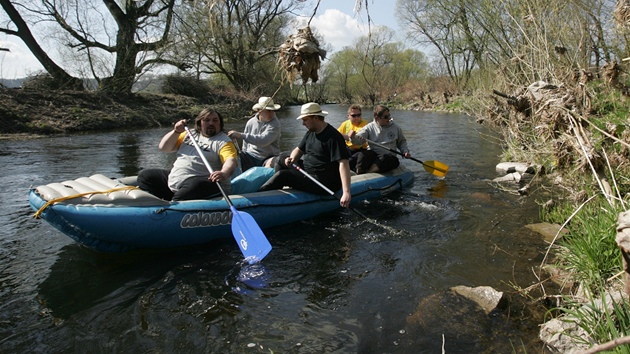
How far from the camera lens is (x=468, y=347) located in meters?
2.86

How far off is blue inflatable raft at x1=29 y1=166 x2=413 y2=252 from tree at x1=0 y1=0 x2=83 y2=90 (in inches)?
568

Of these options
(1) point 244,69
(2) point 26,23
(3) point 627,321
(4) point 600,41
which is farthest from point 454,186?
(1) point 244,69

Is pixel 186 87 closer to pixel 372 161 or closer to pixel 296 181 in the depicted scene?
pixel 372 161

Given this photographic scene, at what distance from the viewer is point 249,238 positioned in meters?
4.20

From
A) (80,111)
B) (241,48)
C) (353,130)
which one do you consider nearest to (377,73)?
(241,48)

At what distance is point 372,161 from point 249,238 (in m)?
3.32

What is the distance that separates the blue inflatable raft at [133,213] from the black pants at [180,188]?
0.14 m

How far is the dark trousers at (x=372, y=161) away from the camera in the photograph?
6.95 metres

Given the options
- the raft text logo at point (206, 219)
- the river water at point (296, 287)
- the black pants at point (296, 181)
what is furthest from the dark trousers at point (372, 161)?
the raft text logo at point (206, 219)

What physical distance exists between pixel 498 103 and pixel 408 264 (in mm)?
4663

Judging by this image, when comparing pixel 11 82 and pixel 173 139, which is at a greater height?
pixel 11 82

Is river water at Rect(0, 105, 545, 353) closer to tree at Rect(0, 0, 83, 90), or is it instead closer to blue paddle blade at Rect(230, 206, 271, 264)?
blue paddle blade at Rect(230, 206, 271, 264)

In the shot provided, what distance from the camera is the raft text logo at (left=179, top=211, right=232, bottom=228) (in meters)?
4.36

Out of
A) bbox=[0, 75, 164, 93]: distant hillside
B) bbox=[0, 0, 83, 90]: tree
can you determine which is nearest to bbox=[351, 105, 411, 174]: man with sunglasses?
bbox=[0, 75, 164, 93]: distant hillside
